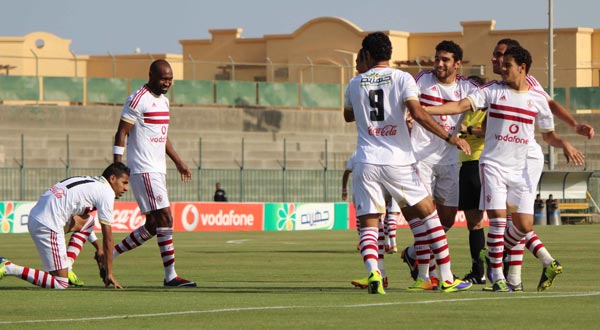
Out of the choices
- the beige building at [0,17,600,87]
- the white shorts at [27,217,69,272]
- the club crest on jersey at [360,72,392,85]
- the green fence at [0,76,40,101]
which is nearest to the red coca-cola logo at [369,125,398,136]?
the club crest on jersey at [360,72,392,85]

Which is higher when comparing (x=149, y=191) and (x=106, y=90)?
(x=106, y=90)

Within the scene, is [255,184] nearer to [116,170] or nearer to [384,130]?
[116,170]

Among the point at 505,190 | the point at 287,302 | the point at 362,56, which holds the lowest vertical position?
the point at 287,302

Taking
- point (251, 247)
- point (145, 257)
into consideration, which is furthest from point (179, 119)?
point (145, 257)

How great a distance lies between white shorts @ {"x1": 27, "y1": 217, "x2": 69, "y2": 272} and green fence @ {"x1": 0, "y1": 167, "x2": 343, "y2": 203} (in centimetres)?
2848

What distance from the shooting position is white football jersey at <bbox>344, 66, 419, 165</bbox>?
12.1 m

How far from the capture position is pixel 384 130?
12.1m

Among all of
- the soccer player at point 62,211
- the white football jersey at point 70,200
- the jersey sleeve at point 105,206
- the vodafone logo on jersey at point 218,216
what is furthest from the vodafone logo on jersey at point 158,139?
the vodafone logo on jersey at point 218,216

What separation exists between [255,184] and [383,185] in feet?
106

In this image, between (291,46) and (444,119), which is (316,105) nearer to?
(291,46)

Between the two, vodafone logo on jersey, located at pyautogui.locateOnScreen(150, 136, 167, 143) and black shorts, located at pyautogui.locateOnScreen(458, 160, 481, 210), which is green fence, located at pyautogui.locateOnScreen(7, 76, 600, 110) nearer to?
vodafone logo on jersey, located at pyautogui.locateOnScreen(150, 136, 167, 143)

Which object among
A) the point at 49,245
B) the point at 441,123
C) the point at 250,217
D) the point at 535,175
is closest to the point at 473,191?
the point at 441,123

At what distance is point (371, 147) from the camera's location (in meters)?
12.1

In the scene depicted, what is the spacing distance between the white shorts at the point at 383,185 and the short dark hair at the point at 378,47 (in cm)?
99
